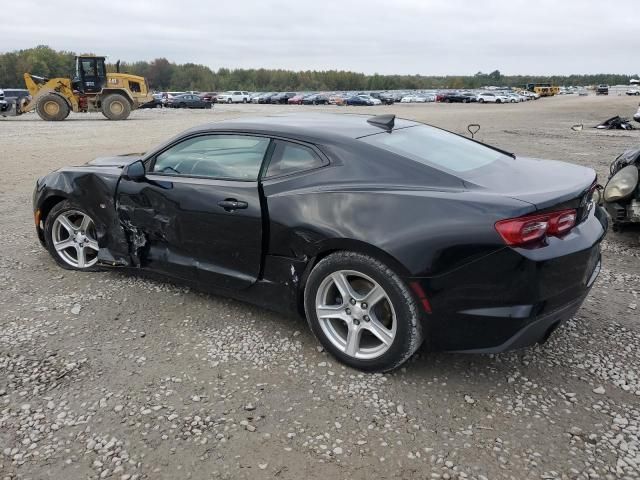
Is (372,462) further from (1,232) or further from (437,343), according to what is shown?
(1,232)

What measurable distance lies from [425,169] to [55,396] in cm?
242

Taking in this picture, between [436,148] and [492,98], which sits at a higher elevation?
[492,98]

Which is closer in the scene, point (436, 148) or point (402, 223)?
point (402, 223)

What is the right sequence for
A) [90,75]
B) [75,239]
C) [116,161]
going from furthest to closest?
[90,75] → [116,161] → [75,239]

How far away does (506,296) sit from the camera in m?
2.71

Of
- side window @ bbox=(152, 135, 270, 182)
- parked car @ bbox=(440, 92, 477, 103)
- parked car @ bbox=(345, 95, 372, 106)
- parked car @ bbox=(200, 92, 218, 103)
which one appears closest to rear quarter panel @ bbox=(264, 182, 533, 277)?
side window @ bbox=(152, 135, 270, 182)

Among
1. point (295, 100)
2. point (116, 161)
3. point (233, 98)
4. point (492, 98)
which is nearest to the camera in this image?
point (116, 161)


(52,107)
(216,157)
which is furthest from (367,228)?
(52,107)

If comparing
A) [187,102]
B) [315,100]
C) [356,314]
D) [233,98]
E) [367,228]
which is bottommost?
[356,314]

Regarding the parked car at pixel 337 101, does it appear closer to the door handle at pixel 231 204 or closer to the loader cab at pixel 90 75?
the loader cab at pixel 90 75

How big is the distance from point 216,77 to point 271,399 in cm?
12245

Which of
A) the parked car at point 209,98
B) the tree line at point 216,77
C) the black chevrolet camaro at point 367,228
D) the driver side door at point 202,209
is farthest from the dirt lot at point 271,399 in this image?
the tree line at point 216,77

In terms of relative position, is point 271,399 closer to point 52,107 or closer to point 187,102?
point 52,107

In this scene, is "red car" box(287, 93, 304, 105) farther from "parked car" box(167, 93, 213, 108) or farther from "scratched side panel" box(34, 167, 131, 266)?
"scratched side panel" box(34, 167, 131, 266)
